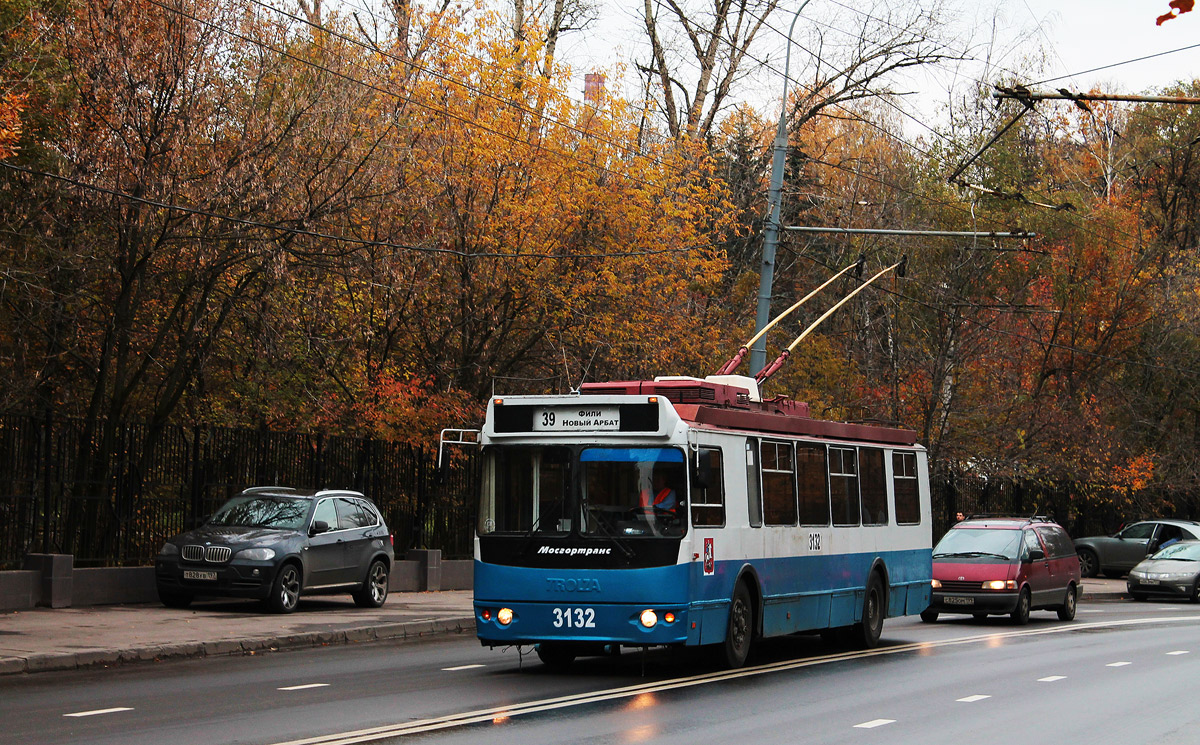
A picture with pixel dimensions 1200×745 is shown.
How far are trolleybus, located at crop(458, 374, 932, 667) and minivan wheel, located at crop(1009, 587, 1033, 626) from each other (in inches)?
321

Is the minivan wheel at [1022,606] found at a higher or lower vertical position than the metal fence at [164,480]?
lower

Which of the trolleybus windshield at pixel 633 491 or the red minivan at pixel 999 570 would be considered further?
the red minivan at pixel 999 570

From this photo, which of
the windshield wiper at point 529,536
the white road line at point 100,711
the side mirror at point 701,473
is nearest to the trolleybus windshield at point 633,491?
the side mirror at point 701,473

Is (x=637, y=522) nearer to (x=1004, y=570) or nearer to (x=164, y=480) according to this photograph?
(x=164, y=480)

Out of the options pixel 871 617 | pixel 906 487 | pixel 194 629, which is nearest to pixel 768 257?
pixel 906 487

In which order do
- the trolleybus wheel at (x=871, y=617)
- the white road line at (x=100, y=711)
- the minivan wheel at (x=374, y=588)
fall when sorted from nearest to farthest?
the white road line at (x=100, y=711), the trolleybus wheel at (x=871, y=617), the minivan wheel at (x=374, y=588)

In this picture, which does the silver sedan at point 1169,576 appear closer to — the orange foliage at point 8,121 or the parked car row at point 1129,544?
the parked car row at point 1129,544

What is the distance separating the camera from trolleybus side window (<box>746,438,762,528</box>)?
48.5 ft

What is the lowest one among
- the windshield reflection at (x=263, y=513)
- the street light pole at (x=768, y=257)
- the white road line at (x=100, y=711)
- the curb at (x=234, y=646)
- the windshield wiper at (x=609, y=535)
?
the white road line at (x=100, y=711)

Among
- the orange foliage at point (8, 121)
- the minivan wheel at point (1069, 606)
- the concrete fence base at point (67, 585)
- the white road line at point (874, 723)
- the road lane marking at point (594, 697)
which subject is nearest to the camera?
the road lane marking at point (594, 697)

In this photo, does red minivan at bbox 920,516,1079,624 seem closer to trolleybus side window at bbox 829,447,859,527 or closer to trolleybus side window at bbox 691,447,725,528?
trolleybus side window at bbox 829,447,859,527

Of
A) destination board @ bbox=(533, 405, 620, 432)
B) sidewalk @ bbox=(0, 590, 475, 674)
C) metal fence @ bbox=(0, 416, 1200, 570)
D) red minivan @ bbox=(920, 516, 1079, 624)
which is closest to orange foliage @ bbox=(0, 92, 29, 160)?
metal fence @ bbox=(0, 416, 1200, 570)

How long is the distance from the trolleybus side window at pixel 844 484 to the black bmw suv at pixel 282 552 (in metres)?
7.89

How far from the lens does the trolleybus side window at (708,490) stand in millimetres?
13328
